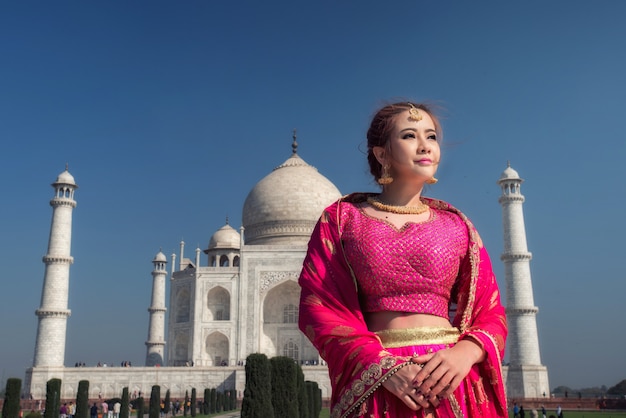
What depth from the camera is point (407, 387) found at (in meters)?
1.87

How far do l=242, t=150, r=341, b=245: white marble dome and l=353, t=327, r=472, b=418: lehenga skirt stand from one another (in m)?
23.3

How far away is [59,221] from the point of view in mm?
22312

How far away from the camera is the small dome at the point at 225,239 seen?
26984 millimetres

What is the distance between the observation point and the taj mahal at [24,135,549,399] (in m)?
20.9

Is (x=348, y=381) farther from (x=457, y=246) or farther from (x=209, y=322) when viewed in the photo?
(x=209, y=322)

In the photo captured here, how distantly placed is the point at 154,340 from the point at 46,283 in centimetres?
720

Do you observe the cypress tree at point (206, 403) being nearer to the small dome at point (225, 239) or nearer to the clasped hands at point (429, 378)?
the small dome at point (225, 239)

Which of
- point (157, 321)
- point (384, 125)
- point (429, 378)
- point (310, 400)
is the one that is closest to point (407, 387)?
point (429, 378)

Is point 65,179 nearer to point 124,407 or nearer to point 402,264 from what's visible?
point 124,407

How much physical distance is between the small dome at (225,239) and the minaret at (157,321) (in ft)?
10.3

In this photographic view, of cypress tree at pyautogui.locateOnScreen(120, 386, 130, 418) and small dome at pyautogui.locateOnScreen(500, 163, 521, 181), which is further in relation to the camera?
small dome at pyautogui.locateOnScreen(500, 163, 521, 181)

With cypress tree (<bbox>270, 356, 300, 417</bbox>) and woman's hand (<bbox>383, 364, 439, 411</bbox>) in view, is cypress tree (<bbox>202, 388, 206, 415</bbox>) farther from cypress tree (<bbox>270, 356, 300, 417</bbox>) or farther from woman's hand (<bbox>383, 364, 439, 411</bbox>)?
woman's hand (<bbox>383, 364, 439, 411</bbox>)

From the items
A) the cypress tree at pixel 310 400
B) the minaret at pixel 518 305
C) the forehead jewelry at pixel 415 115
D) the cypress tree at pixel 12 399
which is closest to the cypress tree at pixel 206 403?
the cypress tree at pixel 310 400

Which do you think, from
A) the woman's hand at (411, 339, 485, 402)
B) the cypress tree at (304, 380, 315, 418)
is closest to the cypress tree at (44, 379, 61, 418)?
the cypress tree at (304, 380, 315, 418)
